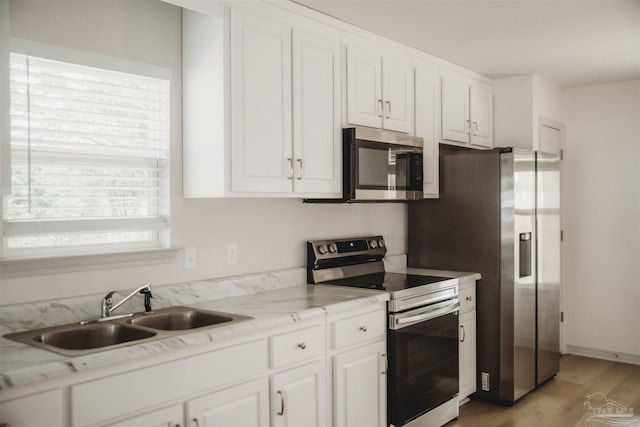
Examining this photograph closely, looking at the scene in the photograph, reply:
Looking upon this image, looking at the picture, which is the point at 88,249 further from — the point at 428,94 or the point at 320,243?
the point at 428,94

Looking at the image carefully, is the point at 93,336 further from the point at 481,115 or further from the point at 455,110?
the point at 481,115

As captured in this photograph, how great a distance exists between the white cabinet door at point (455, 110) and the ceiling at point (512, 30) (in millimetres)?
168

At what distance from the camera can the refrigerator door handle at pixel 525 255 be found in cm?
391

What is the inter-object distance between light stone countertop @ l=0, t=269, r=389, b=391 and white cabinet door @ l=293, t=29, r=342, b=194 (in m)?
0.56

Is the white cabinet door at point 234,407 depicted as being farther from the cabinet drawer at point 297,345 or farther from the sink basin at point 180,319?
the sink basin at point 180,319

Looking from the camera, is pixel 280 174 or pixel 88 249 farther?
pixel 280 174

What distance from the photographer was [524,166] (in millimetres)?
3906

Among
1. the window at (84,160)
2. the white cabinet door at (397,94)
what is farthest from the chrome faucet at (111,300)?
the white cabinet door at (397,94)

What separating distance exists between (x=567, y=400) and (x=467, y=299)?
3.37 ft

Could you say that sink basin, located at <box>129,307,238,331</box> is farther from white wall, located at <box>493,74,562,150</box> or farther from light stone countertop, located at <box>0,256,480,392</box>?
white wall, located at <box>493,74,562,150</box>

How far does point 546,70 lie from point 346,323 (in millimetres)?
2798

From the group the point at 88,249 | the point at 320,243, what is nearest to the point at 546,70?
the point at 320,243

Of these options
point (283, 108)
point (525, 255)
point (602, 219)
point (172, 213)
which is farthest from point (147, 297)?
point (602, 219)

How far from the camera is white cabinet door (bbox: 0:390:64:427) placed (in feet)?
5.18
